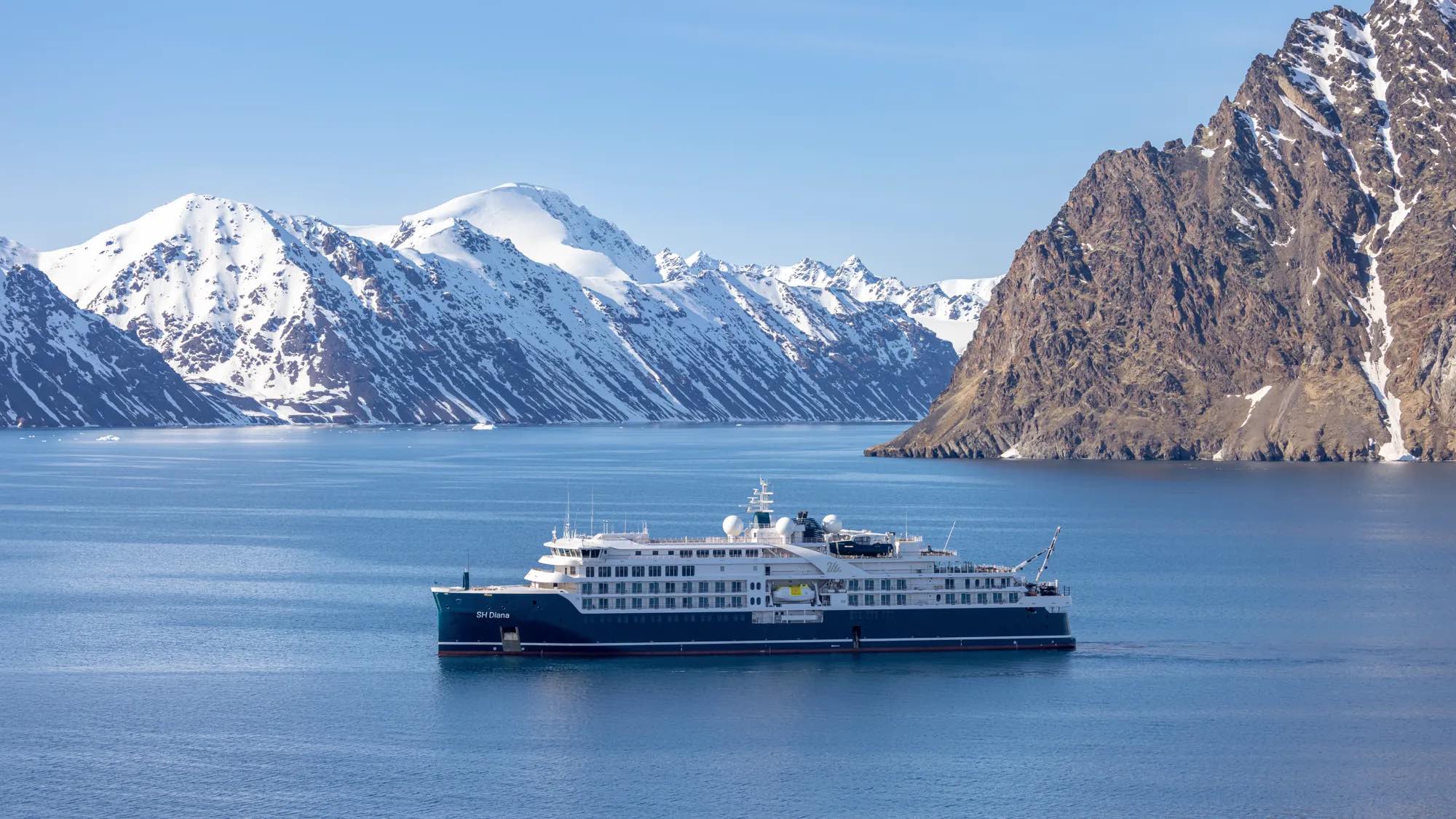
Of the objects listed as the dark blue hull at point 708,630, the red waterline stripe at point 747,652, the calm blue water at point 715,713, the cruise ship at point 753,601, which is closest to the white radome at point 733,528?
the cruise ship at point 753,601

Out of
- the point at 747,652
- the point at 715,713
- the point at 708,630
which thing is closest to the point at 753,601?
the point at 747,652

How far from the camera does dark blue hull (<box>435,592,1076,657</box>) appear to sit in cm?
10206

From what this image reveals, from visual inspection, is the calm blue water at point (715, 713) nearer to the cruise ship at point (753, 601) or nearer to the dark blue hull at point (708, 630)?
the dark blue hull at point (708, 630)

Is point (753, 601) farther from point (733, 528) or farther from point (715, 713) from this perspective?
point (715, 713)

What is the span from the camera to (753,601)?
104 m

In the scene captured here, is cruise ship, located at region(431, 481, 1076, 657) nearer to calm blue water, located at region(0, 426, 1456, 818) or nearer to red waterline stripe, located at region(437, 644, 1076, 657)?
red waterline stripe, located at region(437, 644, 1076, 657)

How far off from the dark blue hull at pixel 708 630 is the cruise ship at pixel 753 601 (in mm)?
55

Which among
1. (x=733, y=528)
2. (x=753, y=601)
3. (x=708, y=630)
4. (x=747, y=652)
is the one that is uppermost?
(x=733, y=528)

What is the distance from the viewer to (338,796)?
251ft

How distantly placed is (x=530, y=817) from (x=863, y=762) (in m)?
16.2

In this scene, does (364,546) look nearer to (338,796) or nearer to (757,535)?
(757,535)

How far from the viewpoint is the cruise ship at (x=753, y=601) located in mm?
102188

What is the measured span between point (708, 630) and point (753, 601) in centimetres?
294

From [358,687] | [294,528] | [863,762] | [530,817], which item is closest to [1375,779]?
[863,762]
